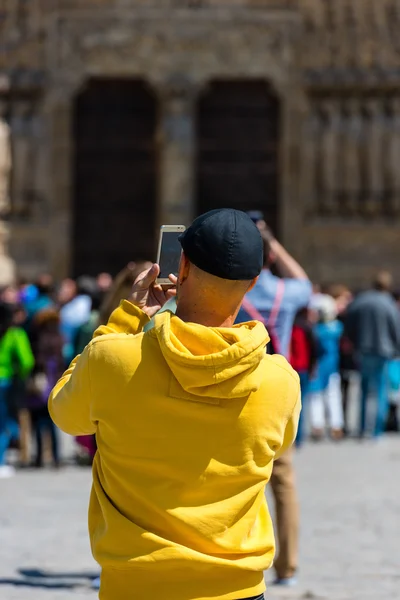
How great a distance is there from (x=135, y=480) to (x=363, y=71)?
18.9m

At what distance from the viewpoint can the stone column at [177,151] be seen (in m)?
21.5

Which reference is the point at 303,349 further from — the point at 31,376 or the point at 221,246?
the point at 221,246

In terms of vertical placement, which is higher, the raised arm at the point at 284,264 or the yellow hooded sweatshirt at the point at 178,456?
the yellow hooded sweatshirt at the point at 178,456

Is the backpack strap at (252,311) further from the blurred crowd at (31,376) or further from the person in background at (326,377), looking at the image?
the person in background at (326,377)

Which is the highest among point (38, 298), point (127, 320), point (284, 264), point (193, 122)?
point (127, 320)

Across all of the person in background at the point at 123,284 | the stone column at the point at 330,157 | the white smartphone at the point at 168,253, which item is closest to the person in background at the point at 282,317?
the person in background at the point at 123,284

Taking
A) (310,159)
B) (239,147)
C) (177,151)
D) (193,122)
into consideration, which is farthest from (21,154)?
(310,159)

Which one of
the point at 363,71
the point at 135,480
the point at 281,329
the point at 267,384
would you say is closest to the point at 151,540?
the point at 135,480

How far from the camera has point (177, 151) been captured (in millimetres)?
21578

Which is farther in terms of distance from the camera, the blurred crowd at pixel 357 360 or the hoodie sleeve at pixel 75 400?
the blurred crowd at pixel 357 360

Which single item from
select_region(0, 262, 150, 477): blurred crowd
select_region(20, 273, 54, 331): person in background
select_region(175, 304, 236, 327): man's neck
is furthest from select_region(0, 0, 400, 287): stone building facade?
select_region(175, 304, 236, 327): man's neck

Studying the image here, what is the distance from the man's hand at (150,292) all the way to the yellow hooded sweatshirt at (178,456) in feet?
1.06

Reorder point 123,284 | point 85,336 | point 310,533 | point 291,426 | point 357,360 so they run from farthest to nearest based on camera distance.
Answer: point 357,360
point 85,336
point 310,533
point 123,284
point 291,426

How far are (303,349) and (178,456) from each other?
33.8 ft
